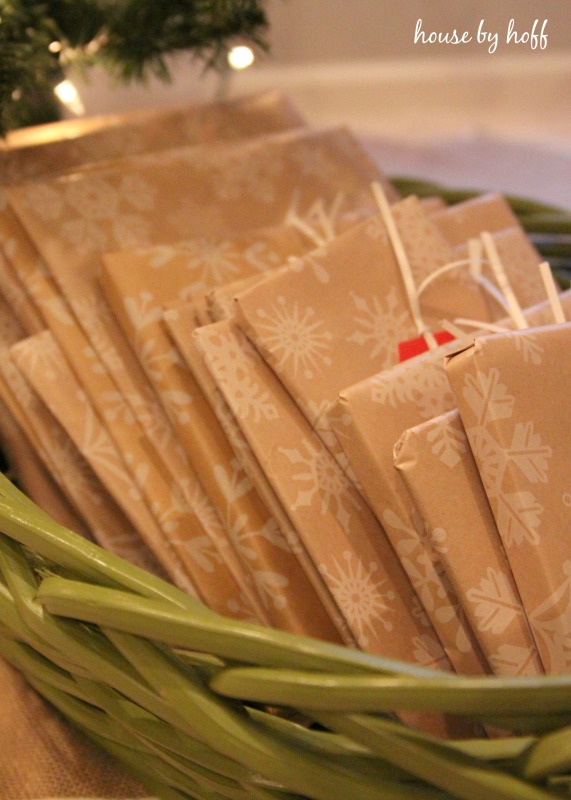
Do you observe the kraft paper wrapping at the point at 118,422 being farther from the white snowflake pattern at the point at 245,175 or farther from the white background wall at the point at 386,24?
the white background wall at the point at 386,24

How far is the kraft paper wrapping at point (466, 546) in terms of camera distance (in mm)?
388

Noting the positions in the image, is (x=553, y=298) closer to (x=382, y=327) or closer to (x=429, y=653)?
(x=382, y=327)

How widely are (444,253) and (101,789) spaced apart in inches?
17.0

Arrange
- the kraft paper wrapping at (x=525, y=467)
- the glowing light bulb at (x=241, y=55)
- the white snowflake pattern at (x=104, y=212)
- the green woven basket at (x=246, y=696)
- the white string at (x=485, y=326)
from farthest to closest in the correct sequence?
the glowing light bulb at (x=241, y=55)
the white snowflake pattern at (x=104, y=212)
the white string at (x=485, y=326)
the kraft paper wrapping at (x=525, y=467)
the green woven basket at (x=246, y=696)

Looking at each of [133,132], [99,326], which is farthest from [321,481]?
[133,132]

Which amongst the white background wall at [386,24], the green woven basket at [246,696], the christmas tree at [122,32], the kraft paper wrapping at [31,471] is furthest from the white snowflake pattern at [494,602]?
the white background wall at [386,24]

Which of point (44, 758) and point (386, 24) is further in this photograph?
point (386, 24)

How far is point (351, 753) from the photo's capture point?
0.97 ft

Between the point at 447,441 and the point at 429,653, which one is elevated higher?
the point at 447,441

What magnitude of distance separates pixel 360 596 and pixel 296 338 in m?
0.16

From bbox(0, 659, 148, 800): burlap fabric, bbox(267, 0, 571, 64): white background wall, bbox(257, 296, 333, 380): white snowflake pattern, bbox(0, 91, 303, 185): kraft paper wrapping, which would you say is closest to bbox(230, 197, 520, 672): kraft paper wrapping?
bbox(257, 296, 333, 380): white snowflake pattern

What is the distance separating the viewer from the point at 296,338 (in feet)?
1.56

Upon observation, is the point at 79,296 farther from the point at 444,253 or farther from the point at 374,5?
the point at 374,5

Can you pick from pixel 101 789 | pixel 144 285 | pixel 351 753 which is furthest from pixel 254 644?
pixel 144 285
